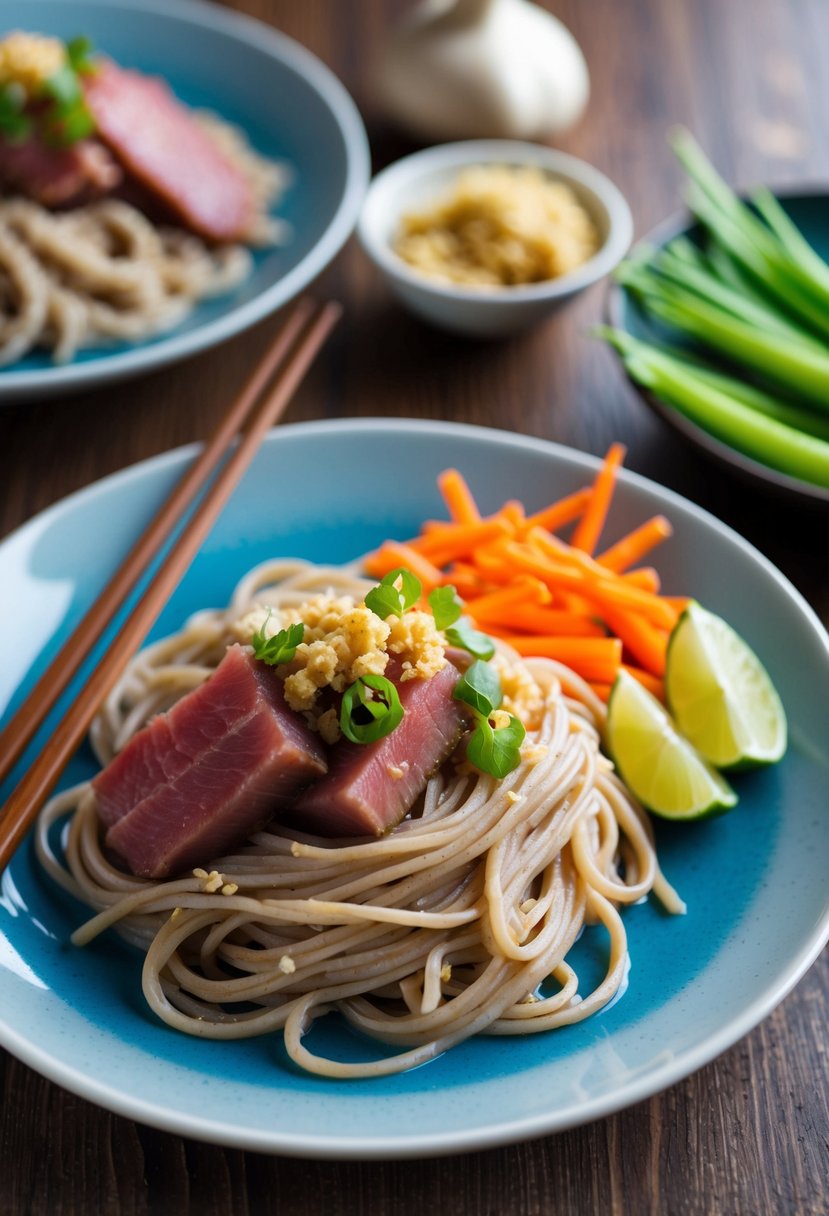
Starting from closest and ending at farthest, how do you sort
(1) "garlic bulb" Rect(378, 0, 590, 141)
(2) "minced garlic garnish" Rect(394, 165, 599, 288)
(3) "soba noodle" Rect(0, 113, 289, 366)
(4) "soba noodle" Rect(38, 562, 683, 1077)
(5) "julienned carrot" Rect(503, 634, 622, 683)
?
1. (4) "soba noodle" Rect(38, 562, 683, 1077)
2. (5) "julienned carrot" Rect(503, 634, 622, 683)
3. (3) "soba noodle" Rect(0, 113, 289, 366)
4. (2) "minced garlic garnish" Rect(394, 165, 599, 288)
5. (1) "garlic bulb" Rect(378, 0, 590, 141)

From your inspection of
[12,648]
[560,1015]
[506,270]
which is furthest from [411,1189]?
[506,270]

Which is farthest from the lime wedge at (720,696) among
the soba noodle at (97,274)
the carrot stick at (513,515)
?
the soba noodle at (97,274)

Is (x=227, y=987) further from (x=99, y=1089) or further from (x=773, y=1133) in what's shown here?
(x=773, y=1133)


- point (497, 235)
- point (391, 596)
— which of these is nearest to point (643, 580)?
point (391, 596)

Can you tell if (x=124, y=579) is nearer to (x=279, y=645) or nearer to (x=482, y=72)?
(x=279, y=645)

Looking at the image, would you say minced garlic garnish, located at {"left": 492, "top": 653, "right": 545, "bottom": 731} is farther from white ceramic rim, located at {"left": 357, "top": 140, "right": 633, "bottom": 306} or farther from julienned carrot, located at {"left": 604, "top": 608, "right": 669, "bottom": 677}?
white ceramic rim, located at {"left": 357, "top": 140, "right": 633, "bottom": 306}

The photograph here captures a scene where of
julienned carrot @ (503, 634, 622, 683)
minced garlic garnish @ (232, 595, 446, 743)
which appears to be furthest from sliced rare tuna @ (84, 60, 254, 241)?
minced garlic garnish @ (232, 595, 446, 743)

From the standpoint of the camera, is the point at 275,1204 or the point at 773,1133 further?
the point at 773,1133
